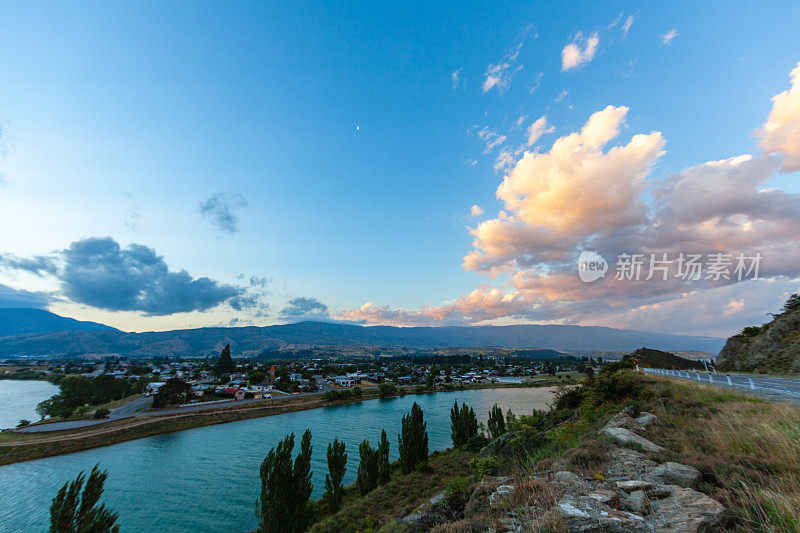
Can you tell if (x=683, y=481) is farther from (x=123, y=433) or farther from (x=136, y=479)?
(x=123, y=433)

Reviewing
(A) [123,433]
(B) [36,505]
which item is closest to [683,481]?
(B) [36,505]

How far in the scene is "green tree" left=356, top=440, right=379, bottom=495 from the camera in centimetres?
2530

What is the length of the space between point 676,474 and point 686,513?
172cm

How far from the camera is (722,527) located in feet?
14.5

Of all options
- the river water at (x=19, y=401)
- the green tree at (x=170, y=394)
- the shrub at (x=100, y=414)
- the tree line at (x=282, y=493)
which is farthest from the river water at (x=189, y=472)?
the river water at (x=19, y=401)

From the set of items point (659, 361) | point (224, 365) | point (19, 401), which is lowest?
point (19, 401)

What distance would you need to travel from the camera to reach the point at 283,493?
19.7 meters

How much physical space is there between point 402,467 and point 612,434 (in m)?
26.6

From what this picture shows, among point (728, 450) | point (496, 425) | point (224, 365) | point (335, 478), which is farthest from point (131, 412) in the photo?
point (728, 450)

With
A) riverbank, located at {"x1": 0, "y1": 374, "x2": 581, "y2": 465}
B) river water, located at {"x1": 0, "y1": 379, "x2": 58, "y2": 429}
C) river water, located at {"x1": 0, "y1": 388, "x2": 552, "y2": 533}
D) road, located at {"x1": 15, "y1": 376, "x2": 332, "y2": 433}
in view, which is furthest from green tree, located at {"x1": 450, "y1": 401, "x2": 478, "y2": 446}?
river water, located at {"x1": 0, "y1": 379, "x2": 58, "y2": 429}

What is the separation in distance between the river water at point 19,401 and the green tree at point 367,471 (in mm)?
73412

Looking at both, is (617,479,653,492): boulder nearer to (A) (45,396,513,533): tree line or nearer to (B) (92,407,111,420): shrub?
(A) (45,396,513,533): tree line

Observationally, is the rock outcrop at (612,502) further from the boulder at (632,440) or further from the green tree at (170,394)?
the green tree at (170,394)

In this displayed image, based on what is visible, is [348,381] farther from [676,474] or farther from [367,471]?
[676,474]
